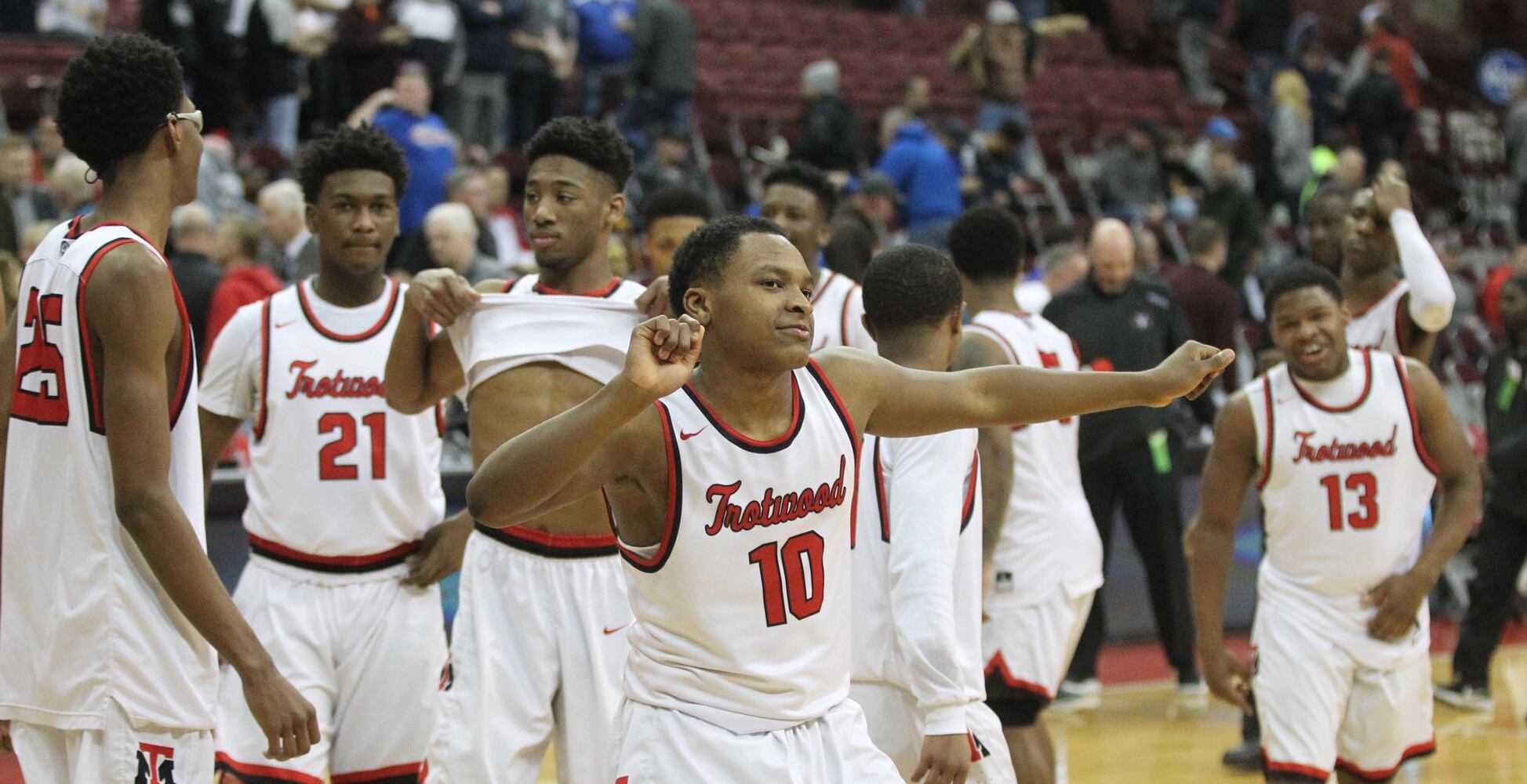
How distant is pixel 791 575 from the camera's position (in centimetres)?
312

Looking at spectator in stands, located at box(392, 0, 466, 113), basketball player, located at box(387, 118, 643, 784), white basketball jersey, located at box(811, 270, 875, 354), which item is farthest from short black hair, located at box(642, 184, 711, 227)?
spectator in stands, located at box(392, 0, 466, 113)

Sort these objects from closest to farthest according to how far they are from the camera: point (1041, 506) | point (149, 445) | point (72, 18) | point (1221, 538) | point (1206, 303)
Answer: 1. point (149, 445)
2. point (1221, 538)
3. point (1041, 506)
4. point (1206, 303)
5. point (72, 18)

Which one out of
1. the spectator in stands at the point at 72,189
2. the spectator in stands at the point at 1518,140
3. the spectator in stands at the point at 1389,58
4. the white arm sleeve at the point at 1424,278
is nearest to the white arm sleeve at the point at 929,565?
the white arm sleeve at the point at 1424,278

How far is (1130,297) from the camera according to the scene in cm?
820

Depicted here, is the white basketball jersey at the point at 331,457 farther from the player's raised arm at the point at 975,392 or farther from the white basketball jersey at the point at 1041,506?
the white basketball jersey at the point at 1041,506

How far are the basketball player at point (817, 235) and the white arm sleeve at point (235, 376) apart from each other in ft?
5.43

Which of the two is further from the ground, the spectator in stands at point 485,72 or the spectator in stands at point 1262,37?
the spectator in stands at point 1262,37

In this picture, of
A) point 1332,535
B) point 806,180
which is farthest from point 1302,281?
point 806,180

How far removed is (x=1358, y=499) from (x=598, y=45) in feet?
32.3

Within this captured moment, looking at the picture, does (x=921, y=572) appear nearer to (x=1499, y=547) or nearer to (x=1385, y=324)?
(x=1385, y=324)

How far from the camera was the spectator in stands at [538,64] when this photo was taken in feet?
41.2

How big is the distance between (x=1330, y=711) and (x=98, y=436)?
11.4 feet

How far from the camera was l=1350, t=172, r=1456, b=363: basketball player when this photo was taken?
5.50m

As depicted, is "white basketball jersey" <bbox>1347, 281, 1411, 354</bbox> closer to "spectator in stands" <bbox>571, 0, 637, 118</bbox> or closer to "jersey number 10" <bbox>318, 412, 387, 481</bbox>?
"jersey number 10" <bbox>318, 412, 387, 481</bbox>
